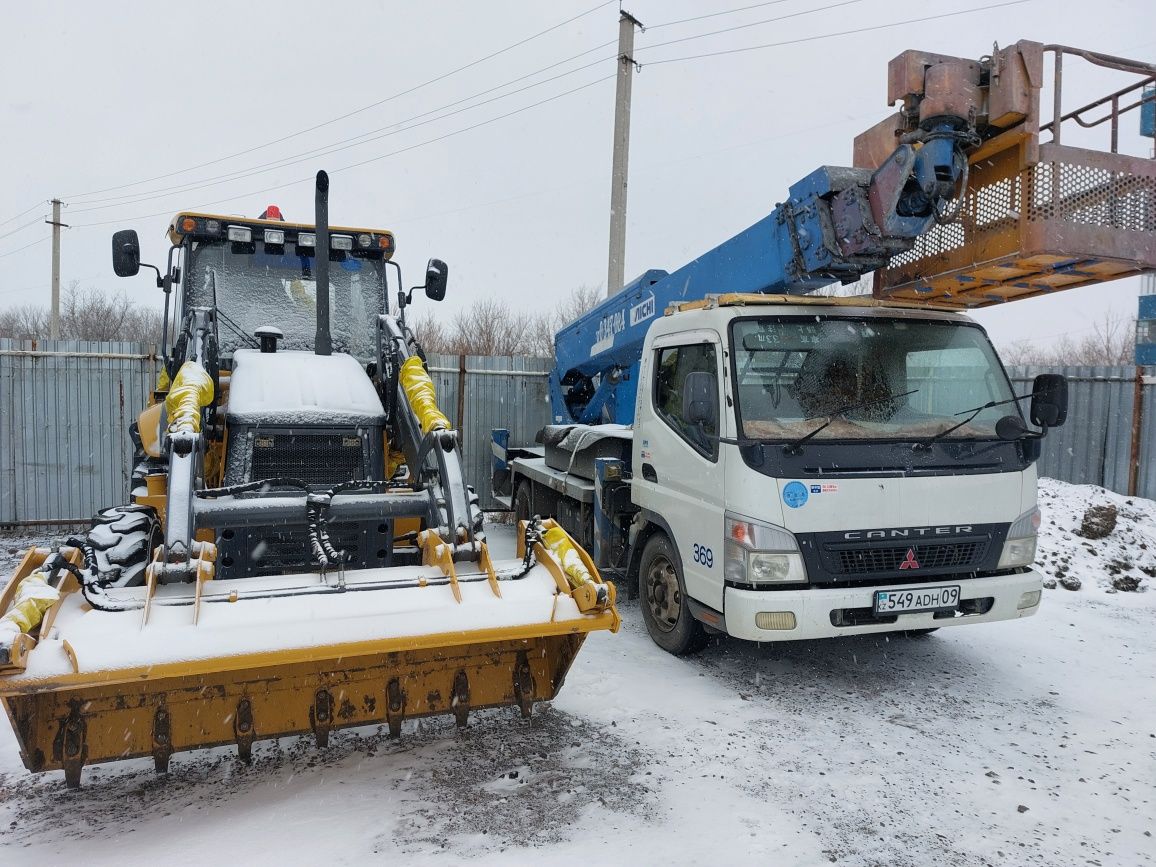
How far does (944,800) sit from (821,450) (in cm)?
186

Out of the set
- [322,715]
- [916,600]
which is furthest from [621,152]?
[322,715]

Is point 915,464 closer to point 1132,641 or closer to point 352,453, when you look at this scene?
point 1132,641

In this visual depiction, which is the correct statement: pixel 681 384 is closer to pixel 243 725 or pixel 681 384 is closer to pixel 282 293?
Answer: pixel 282 293

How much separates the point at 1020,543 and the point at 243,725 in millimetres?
4401

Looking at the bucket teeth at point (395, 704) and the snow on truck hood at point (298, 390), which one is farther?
the snow on truck hood at point (298, 390)

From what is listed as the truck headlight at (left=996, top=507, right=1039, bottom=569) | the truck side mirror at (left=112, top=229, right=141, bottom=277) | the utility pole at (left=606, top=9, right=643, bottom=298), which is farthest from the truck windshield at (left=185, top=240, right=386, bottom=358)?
the utility pole at (left=606, top=9, right=643, bottom=298)

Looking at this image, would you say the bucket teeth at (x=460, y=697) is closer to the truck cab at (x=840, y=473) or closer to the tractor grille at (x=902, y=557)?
the truck cab at (x=840, y=473)

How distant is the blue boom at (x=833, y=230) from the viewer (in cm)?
428

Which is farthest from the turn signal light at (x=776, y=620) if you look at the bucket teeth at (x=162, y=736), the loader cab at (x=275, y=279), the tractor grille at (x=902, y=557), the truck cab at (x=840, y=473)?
the loader cab at (x=275, y=279)

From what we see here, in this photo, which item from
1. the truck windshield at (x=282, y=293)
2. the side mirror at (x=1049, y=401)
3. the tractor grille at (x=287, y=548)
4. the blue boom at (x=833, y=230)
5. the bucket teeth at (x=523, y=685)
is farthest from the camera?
the truck windshield at (x=282, y=293)

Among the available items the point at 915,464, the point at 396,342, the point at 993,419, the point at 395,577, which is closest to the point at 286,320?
the point at 396,342

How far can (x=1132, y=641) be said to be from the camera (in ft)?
19.2

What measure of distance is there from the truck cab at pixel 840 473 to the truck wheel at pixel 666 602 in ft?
0.06

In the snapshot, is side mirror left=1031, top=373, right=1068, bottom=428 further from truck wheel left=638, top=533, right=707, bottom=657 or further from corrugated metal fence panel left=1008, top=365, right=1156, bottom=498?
corrugated metal fence panel left=1008, top=365, right=1156, bottom=498
